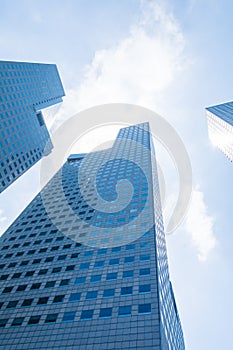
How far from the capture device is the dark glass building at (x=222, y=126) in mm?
105062

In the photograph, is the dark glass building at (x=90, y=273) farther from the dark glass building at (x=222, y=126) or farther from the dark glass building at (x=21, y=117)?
the dark glass building at (x=222, y=126)

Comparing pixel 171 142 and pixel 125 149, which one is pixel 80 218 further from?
pixel 125 149

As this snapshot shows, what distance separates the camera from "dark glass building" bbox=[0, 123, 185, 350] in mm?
34781

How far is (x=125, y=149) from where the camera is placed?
109 meters

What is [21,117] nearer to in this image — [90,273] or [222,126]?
[90,273]

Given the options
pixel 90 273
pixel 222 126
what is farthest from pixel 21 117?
pixel 222 126

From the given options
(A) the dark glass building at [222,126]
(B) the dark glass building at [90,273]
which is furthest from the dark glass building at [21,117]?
(A) the dark glass building at [222,126]

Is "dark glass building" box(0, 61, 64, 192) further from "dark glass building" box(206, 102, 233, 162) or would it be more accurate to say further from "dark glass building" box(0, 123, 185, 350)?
"dark glass building" box(206, 102, 233, 162)

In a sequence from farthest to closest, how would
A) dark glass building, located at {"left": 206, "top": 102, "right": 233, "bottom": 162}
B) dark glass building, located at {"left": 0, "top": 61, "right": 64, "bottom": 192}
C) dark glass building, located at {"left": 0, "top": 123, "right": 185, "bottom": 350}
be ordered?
1. dark glass building, located at {"left": 206, "top": 102, "right": 233, "bottom": 162}
2. dark glass building, located at {"left": 0, "top": 61, "right": 64, "bottom": 192}
3. dark glass building, located at {"left": 0, "top": 123, "right": 185, "bottom": 350}

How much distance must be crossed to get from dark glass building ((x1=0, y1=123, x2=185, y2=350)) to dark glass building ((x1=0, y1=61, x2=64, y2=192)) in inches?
524

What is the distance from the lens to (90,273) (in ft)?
150

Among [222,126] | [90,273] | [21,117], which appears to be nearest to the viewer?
[90,273]

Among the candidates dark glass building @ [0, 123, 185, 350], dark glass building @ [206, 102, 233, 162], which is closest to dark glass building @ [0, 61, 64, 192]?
dark glass building @ [0, 123, 185, 350]

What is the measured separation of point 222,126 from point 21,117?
240 feet
